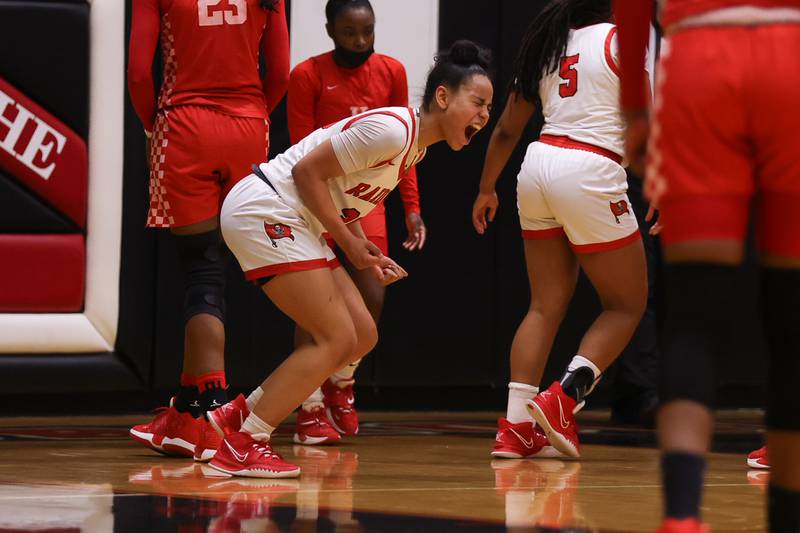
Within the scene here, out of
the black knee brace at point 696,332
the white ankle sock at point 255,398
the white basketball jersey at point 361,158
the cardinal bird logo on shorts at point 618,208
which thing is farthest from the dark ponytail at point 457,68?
the black knee brace at point 696,332

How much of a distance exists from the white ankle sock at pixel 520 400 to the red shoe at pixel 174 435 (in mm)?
1007

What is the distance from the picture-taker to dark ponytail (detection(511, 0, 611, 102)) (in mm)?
4711

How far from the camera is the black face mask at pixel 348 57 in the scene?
17.9 feet

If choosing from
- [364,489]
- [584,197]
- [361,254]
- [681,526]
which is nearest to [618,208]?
[584,197]

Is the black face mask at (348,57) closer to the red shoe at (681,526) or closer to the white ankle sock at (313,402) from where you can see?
the white ankle sock at (313,402)

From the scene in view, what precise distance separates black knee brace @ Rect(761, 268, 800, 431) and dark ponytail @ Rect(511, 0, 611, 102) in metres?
A: 2.58

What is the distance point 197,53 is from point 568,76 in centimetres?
121

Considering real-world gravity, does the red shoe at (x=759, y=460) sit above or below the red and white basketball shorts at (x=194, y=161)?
below

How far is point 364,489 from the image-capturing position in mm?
3529

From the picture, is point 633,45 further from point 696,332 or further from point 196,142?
point 196,142

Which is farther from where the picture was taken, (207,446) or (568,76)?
(568,76)

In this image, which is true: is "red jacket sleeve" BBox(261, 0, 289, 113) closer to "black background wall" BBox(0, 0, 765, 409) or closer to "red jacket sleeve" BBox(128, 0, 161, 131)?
"red jacket sleeve" BBox(128, 0, 161, 131)

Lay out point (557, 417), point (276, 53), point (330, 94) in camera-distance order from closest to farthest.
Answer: point (557, 417), point (276, 53), point (330, 94)

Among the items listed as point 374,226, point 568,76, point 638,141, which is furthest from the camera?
point 374,226
